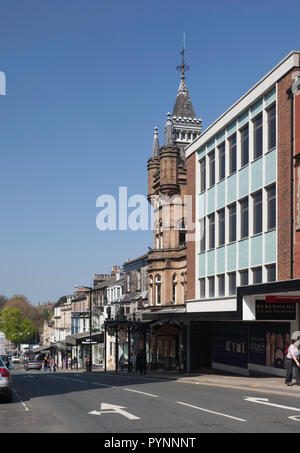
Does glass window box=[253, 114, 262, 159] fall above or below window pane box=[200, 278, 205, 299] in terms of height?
above

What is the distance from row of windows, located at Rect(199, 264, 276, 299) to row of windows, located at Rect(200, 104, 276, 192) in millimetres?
5766

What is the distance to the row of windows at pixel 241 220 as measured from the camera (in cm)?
3109

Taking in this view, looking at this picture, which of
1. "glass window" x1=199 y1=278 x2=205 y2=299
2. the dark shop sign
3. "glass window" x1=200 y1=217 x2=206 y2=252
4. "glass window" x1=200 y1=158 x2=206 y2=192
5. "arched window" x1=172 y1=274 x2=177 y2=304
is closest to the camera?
the dark shop sign

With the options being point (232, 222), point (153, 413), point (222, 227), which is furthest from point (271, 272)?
point (153, 413)

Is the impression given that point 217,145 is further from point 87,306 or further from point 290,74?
point 87,306

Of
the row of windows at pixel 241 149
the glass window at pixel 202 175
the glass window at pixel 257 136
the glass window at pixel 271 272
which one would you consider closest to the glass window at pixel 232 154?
the row of windows at pixel 241 149

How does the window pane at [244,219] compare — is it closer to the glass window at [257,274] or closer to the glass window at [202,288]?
the glass window at [257,274]

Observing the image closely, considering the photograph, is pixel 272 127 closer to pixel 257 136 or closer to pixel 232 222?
pixel 257 136

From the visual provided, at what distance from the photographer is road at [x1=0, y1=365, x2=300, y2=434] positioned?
1330 cm

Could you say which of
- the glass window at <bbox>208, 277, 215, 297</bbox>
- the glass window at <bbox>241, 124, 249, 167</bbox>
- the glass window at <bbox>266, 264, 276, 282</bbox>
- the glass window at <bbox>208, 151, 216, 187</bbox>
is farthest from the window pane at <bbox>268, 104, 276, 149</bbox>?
the glass window at <bbox>208, 277, 215, 297</bbox>

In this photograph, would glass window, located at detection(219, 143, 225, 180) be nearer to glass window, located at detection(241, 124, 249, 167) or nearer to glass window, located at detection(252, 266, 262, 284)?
glass window, located at detection(241, 124, 249, 167)

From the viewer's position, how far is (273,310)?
1099 inches
